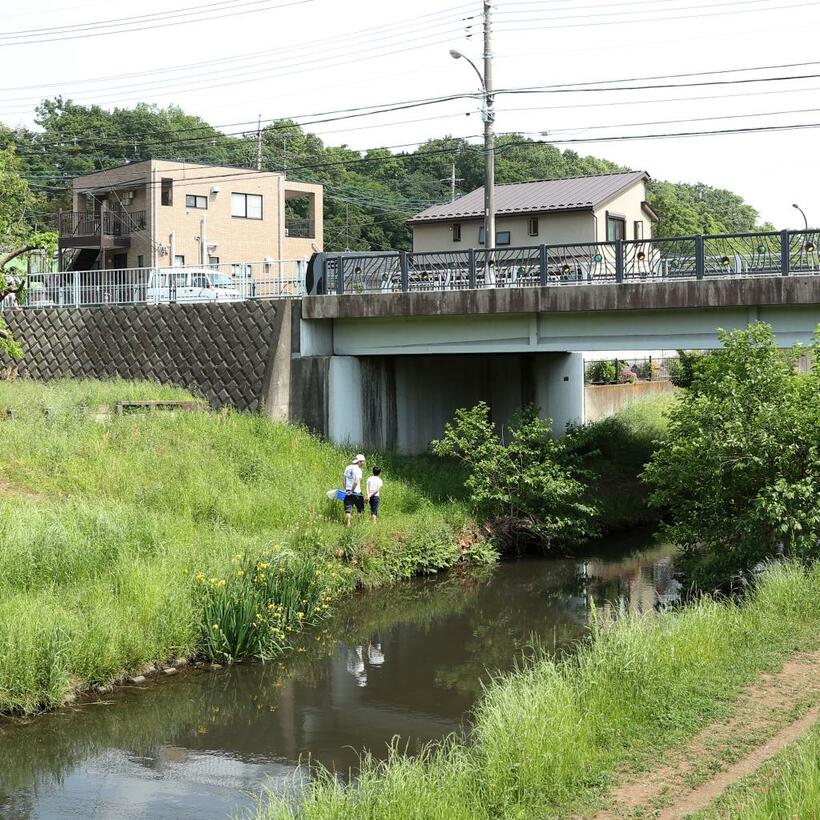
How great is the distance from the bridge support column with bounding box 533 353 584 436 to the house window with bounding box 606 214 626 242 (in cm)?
947

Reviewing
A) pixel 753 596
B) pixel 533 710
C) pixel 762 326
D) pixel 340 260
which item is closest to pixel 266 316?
pixel 340 260

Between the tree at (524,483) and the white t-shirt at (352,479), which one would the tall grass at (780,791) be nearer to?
the white t-shirt at (352,479)

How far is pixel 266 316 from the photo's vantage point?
2750 centimetres

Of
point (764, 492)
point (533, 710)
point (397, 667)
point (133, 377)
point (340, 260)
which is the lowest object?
point (397, 667)

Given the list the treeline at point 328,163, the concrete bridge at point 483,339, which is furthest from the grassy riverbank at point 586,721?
the treeline at point 328,163

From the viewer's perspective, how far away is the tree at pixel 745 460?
17.7 m

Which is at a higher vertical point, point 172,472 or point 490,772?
point 172,472

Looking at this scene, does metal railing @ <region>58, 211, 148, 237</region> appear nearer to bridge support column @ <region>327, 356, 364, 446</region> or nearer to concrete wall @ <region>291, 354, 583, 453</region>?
concrete wall @ <region>291, 354, 583, 453</region>

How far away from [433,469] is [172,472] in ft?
22.2

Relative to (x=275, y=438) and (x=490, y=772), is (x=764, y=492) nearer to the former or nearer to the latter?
(x=490, y=772)

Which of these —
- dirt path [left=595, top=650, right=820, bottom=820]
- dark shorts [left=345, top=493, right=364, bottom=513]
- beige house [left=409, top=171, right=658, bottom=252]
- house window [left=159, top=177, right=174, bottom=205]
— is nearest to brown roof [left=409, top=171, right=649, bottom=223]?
beige house [left=409, top=171, right=658, bottom=252]

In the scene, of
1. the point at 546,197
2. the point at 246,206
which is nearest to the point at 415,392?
the point at 546,197

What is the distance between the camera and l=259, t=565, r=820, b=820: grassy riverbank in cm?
939

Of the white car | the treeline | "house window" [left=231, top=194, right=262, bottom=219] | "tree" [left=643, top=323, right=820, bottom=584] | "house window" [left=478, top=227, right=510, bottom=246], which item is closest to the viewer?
"tree" [left=643, top=323, right=820, bottom=584]
